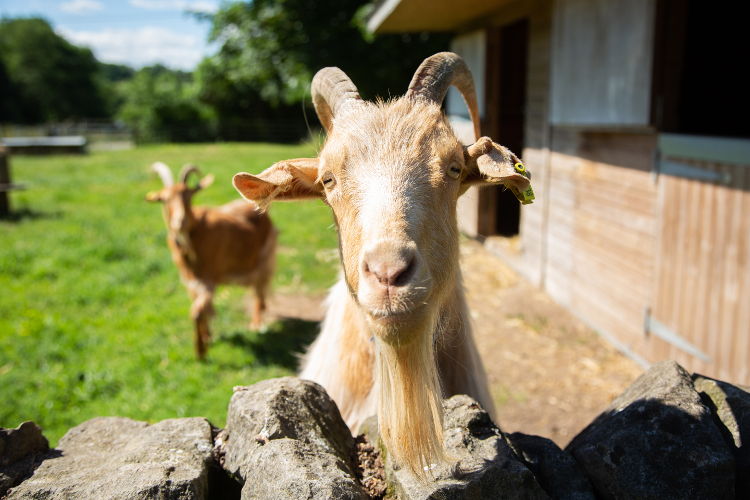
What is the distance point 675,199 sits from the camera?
16.9 ft

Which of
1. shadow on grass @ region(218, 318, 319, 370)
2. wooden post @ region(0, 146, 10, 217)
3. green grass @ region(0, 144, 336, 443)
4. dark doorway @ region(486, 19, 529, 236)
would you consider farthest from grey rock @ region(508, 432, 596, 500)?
wooden post @ region(0, 146, 10, 217)

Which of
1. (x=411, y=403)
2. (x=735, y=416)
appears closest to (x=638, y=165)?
(x=735, y=416)

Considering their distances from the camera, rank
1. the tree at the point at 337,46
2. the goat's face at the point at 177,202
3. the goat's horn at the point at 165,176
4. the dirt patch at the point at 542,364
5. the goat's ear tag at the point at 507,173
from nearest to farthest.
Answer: the goat's ear tag at the point at 507,173 → the dirt patch at the point at 542,364 → the goat's face at the point at 177,202 → the goat's horn at the point at 165,176 → the tree at the point at 337,46

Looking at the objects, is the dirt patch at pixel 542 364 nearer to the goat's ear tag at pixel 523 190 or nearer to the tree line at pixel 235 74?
the goat's ear tag at pixel 523 190

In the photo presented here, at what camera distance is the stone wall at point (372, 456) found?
175 cm

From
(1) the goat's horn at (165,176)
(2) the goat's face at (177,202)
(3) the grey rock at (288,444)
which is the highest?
(1) the goat's horn at (165,176)

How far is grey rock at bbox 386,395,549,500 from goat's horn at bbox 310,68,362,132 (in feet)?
4.78

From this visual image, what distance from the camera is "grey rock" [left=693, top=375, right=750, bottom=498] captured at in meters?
1.96

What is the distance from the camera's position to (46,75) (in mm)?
60906

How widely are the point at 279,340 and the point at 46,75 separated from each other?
65.9 meters

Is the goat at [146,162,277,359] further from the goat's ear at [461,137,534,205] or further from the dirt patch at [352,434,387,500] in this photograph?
the goat's ear at [461,137,534,205]

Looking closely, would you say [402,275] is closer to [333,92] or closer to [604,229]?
[333,92]

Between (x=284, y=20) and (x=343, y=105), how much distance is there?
1957 cm

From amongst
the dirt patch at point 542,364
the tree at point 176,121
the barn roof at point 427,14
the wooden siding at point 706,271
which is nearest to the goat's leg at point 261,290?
the dirt patch at point 542,364
